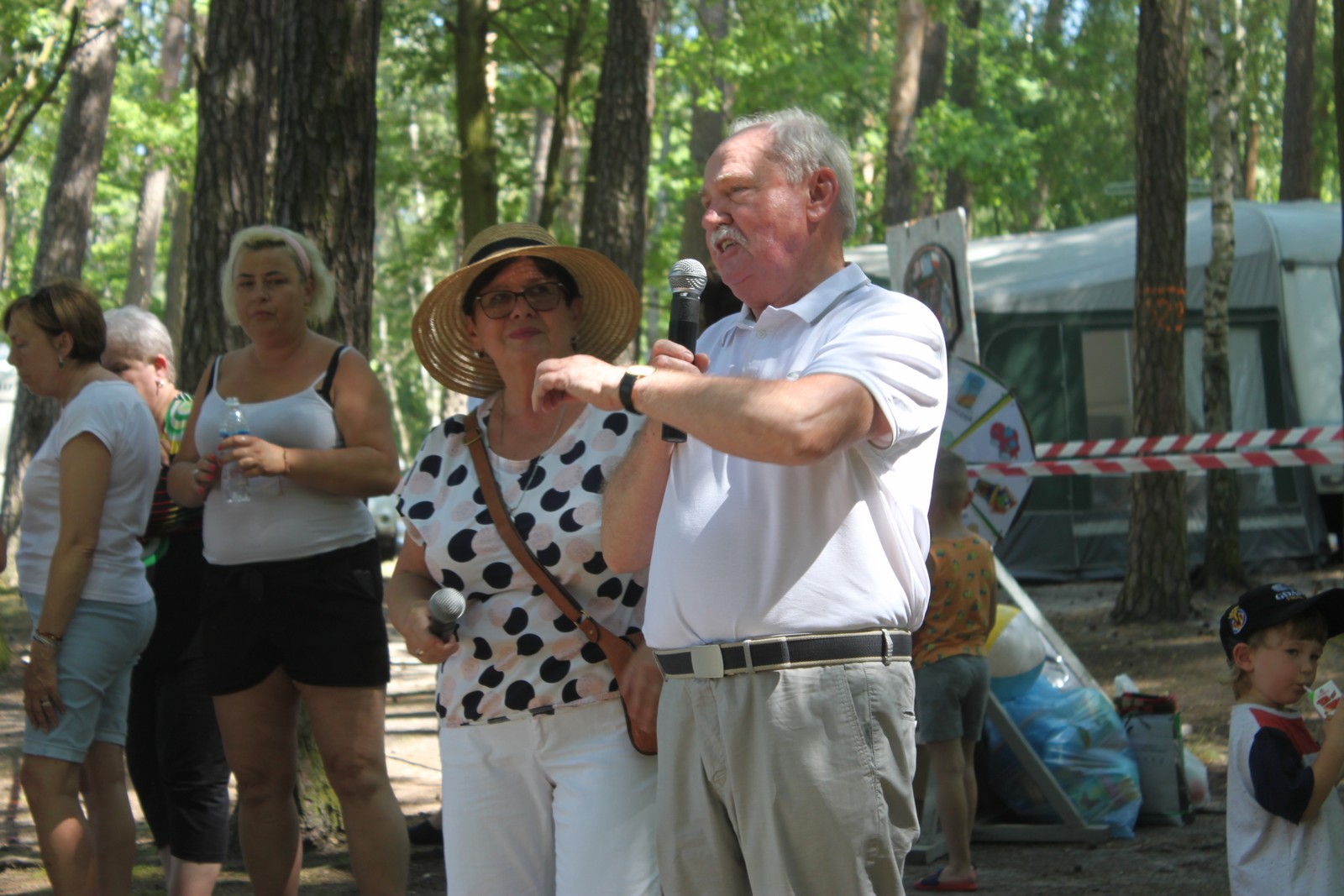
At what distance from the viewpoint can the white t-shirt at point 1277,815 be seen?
3605mm

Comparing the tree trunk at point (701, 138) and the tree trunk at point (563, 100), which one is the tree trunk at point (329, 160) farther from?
the tree trunk at point (701, 138)

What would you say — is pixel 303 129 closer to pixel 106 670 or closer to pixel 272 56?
pixel 272 56

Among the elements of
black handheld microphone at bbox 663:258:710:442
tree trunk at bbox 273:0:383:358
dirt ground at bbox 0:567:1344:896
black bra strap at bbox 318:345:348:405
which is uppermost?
tree trunk at bbox 273:0:383:358

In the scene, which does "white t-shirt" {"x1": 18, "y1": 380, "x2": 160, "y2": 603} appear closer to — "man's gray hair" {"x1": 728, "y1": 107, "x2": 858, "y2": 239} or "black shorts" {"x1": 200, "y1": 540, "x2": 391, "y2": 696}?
"black shorts" {"x1": 200, "y1": 540, "x2": 391, "y2": 696}

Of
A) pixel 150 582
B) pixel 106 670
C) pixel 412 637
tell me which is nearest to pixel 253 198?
pixel 150 582

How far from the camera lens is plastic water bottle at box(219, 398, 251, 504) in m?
4.14

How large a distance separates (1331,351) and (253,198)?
38.2ft

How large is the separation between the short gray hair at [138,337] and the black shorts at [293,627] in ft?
4.08

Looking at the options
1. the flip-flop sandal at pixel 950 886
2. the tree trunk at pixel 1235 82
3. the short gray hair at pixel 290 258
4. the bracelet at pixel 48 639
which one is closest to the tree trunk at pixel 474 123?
the tree trunk at pixel 1235 82

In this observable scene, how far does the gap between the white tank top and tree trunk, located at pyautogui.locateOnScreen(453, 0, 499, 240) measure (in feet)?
32.7

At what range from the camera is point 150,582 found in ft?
16.0

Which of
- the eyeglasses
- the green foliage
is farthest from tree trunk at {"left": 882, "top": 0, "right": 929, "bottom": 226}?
the eyeglasses

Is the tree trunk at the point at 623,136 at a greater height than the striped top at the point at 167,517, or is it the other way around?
the tree trunk at the point at 623,136

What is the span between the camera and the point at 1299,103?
65.2 feet
